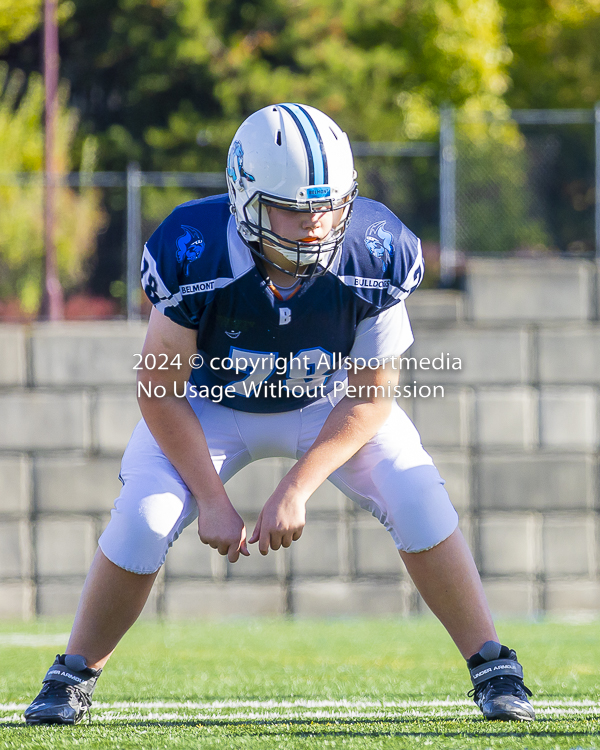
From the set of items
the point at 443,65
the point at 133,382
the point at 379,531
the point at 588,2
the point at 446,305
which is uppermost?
the point at 588,2

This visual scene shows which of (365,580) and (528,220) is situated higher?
(528,220)

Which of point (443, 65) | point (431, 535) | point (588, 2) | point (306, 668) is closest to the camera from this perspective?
point (431, 535)

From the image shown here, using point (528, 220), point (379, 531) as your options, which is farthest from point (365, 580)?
point (528, 220)

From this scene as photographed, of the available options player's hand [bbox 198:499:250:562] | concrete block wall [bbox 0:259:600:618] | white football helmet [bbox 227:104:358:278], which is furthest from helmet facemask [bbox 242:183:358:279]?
concrete block wall [bbox 0:259:600:618]

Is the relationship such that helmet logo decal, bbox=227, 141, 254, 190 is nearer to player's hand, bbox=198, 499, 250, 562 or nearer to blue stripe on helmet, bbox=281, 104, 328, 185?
blue stripe on helmet, bbox=281, 104, 328, 185

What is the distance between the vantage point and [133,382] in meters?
4.94

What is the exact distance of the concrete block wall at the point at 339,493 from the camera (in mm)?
4887

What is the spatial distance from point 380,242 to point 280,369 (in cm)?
39

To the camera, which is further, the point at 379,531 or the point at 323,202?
the point at 379,531

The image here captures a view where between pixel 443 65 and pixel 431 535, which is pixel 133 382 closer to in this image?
pixel 431 535

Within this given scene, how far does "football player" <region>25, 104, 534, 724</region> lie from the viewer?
2.15 meters

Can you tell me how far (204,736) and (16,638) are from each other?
2.48 m

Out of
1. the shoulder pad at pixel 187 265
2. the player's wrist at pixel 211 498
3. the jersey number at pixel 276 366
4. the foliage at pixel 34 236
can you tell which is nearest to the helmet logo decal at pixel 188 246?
the shoulder pad at pixel 187 265

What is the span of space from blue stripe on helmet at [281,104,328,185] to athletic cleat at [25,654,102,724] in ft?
4.06
